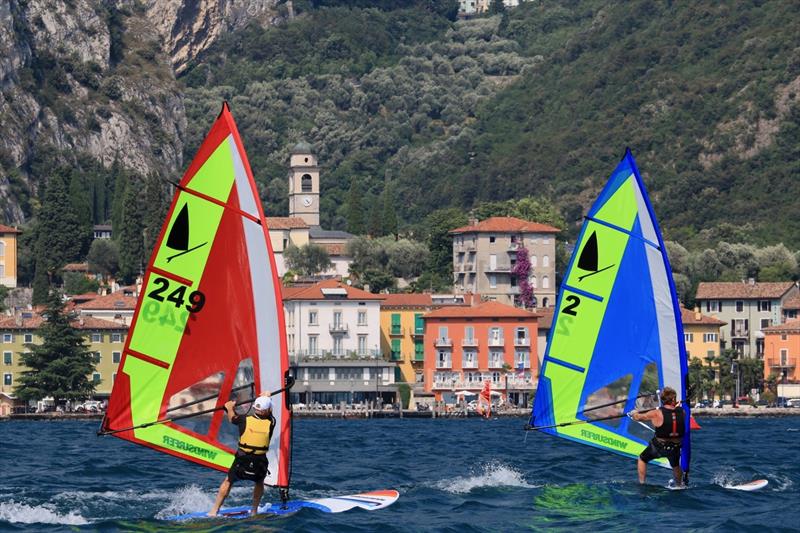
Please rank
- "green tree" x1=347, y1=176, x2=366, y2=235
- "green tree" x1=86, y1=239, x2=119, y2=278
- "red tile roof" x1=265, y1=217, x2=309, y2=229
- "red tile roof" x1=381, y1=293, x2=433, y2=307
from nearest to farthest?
"red tile roof" x1=381, y1=293, x2=433, y2=307 → "green tree" x1=86, y1=239, x2=119, y2=278 → "red tile roof" x1=265, y1=217, x2=309, y2=229 → "green tree" x1=347, y1=176, x2=366, y2=235

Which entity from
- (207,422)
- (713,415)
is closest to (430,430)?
(713,415)

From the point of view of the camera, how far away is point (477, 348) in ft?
418

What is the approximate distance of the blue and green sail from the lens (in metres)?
37.0

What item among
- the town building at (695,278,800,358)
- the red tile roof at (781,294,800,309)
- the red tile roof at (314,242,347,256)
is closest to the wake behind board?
the town building at (695,278,800,358)

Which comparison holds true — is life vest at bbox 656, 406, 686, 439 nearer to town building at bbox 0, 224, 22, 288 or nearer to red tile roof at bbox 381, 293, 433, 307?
red tile roof at bbox 381, 293, 433, 307

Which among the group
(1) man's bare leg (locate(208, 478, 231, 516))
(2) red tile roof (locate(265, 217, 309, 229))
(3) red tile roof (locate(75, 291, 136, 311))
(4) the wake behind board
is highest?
(2) red tile roof (locate(265, 217, 309, 229))

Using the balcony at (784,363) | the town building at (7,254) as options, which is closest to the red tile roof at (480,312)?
the balcony at (784,363)

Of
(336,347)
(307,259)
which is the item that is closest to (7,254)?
(307,259)

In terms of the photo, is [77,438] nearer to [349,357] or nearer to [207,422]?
[207,422]

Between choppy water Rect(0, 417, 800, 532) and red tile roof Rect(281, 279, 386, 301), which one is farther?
red tile roof Rect(281, 279, 386, 301)

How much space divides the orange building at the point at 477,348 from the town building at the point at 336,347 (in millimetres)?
3173

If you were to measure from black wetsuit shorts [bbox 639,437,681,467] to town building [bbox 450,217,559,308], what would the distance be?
11629 centimetres

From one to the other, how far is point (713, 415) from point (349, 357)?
81.2ft

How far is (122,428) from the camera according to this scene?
32.4 meters
